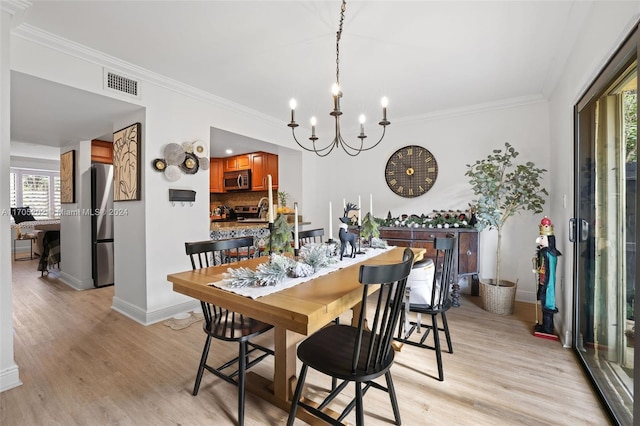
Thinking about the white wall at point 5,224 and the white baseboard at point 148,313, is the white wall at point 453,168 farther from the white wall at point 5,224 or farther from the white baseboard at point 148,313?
the white wall at point 5,224

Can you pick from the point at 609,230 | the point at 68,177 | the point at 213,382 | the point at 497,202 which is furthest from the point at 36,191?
the point at 609,230

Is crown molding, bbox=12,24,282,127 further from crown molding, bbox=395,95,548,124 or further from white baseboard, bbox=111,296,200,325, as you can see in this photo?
crown molding, bbox=395,95,548,124

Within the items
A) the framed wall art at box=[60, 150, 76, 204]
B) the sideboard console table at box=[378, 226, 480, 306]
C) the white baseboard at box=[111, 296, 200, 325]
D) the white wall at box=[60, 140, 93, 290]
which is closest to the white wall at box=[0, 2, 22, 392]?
the white baseboard at box=[111, 296, 200, 325]

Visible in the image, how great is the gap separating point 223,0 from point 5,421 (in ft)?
8.92

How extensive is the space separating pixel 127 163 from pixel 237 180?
2.91 metres

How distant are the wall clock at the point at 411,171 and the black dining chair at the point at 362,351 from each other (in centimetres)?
303

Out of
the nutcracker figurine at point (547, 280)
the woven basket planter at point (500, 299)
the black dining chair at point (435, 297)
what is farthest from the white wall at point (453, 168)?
the black dining chair at point (435, 297)

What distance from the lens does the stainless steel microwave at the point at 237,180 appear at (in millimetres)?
5691

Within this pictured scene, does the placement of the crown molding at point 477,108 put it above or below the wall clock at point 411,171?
above

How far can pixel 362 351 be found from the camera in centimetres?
140

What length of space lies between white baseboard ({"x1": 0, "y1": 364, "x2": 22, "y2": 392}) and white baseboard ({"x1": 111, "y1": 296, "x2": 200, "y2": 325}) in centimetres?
98

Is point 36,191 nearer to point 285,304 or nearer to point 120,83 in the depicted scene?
point 120,83

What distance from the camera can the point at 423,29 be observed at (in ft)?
6.80

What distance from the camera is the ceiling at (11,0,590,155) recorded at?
1878 mm
